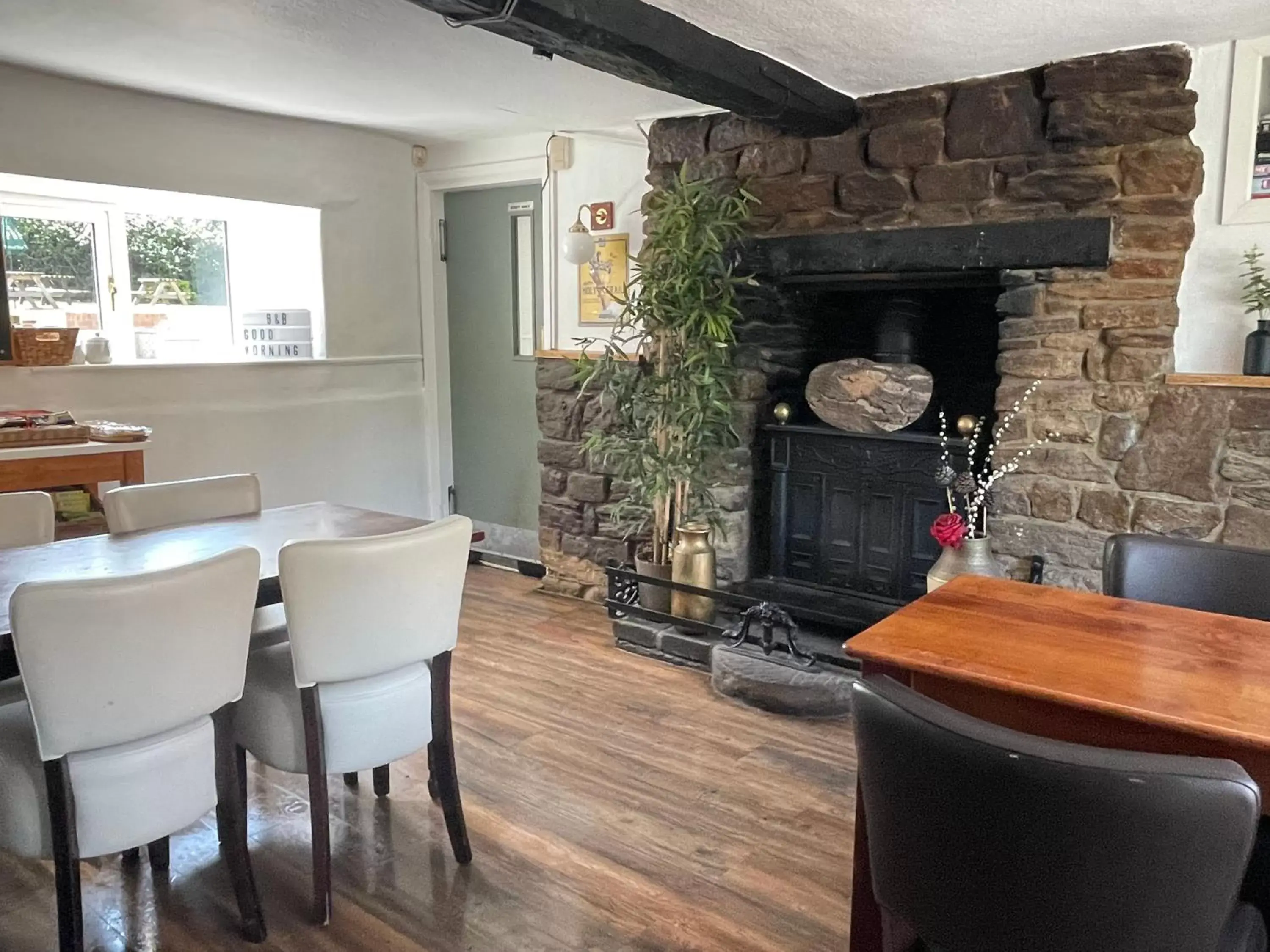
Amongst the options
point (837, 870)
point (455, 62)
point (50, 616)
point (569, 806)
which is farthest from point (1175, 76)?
point (50, 616)

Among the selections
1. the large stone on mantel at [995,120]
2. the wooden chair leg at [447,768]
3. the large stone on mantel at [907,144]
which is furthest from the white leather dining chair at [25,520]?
the large stone on mantel at [995,120]

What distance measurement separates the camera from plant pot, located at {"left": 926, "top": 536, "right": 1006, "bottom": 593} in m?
3.21

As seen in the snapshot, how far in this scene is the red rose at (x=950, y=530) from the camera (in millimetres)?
3080

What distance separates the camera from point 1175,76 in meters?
2.92

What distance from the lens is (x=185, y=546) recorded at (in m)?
2.43

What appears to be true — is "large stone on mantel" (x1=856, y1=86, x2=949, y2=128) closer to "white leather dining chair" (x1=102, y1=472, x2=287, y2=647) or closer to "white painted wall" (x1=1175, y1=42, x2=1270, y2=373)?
"white painted wall" (x1=1175, y1=42, x2=1270, y2=373)

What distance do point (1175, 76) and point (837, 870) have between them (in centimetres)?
253

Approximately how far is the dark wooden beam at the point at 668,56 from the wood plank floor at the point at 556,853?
6.62 ft

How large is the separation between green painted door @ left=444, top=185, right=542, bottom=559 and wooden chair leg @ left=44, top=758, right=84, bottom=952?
3.37m

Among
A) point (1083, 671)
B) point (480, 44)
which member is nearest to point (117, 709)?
point (1083, 671)

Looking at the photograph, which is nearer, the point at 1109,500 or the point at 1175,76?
the point at 1175,76

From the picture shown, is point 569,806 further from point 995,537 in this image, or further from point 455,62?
point 455,62

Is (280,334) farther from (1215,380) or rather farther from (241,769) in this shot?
(1215,380)

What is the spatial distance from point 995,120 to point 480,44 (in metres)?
1.73
